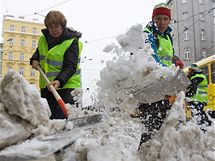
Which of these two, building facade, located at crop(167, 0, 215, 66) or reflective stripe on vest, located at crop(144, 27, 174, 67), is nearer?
reflective stripe on vest, located at crop(144, 27, 174, 67)

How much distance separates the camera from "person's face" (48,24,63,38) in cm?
329

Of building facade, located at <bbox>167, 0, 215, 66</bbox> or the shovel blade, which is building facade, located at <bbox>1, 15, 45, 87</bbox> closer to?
building facade, located at <bbox>167, 0, 215, 66</bbox>

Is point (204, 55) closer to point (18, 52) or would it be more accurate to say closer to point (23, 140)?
point (18, 52)

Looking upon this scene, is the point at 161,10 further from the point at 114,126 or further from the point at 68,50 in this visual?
the point at 114,126

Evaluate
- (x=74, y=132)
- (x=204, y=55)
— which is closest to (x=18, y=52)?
(x=204, y=55)

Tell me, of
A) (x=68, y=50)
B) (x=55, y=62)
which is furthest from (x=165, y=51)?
(x=55, y=62)

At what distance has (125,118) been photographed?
6.55 ft

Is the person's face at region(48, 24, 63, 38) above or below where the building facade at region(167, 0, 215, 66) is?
below

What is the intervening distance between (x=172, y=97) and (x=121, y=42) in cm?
47

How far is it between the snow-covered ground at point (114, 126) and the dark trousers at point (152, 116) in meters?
0.05

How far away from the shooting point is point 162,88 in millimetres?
1953

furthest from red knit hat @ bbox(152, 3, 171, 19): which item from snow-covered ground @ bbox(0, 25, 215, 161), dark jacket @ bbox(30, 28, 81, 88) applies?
snow-covered ground @ bbox(0, 25, 215, 161)

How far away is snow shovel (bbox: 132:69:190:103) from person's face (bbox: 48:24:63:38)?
62.5 inches

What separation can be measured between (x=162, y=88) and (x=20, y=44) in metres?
53.9
